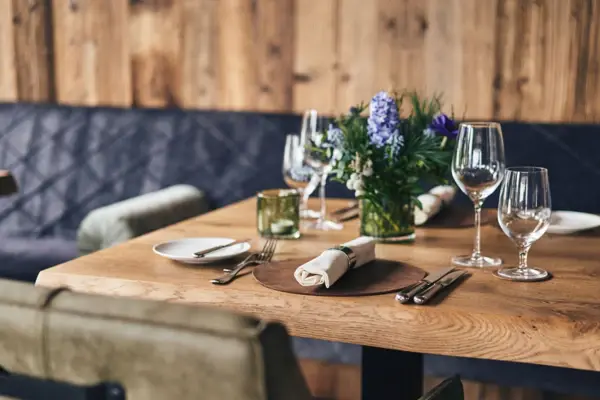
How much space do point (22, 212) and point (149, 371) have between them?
2.70 metres

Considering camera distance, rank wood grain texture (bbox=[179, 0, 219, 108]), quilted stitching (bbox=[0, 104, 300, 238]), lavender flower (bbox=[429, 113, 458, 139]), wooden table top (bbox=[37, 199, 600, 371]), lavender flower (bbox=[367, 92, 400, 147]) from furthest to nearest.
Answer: wood grain texture (bbox=[179, 0, 219, 108]), quilted stitching (bbox=[0, 104, 300, 238]), lavender flower (bbox=[429, 113, 458, 139]), lavender flower (bbox=[367, 92, 400, 147]), wooden table top (bbox=[37, 199, 600, 371])

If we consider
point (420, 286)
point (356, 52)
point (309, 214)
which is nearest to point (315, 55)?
point (356, 52)

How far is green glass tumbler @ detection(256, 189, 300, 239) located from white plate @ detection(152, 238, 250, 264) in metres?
0.11

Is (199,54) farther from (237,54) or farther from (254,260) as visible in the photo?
(254,260)

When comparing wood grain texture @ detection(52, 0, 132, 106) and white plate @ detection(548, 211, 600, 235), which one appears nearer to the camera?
white plate @ detection(548, 211, 600, 235)

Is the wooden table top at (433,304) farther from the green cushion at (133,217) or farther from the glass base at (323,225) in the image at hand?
the green cushion at (133,217)

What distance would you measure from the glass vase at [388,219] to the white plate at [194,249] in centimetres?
27

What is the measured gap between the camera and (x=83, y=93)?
3422mm

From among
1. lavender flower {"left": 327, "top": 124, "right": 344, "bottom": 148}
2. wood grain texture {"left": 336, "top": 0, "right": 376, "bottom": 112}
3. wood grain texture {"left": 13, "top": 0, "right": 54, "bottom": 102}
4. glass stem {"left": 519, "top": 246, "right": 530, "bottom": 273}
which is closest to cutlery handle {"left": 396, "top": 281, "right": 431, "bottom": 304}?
glass stem {"left": 519, "top": 246, "right": 530, "bottom": 273}

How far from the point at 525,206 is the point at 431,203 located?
0.55m

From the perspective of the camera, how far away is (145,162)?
3096 millimetres

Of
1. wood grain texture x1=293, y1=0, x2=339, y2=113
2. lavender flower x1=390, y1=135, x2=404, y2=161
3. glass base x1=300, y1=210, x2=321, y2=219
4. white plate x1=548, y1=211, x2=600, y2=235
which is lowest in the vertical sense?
glass base x1=300, y1=210, x2=321, y2=219

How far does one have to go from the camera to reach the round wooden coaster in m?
1.30

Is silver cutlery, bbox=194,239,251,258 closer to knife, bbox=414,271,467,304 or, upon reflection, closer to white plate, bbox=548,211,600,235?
knife, bbox=414,271,467,304
